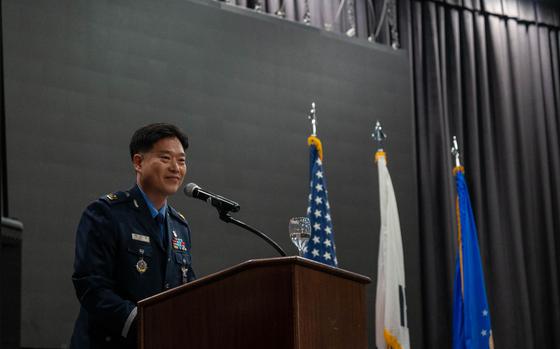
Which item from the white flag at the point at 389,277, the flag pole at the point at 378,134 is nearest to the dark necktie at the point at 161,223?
the white flag at the point at 389,277

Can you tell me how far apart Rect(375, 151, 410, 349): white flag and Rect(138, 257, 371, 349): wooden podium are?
3041 mm

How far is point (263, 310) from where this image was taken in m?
2.06

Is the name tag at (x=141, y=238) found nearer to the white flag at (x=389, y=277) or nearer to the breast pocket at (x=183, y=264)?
the breast pocket at (x=183, y=264)

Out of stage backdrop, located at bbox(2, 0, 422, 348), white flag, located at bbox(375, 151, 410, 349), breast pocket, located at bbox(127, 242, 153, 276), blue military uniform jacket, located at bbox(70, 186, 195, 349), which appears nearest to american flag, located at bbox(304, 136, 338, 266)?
stage backdrop, located at bbox(2, 0, 422, 348)

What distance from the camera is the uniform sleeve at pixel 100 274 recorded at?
250cm

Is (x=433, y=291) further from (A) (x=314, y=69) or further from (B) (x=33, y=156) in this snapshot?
(B) (x=33, y=156)

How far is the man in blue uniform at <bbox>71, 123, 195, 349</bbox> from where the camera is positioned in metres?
2.55

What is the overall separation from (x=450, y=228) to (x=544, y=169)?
126 centimetres

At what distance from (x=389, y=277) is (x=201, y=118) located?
160 cm

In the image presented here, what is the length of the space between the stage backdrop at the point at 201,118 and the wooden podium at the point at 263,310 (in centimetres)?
216

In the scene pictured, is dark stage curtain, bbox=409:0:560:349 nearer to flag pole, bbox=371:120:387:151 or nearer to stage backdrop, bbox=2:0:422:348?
stage backdrop, bbox=2:0:422:348

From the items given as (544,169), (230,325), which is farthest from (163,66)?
(544,169)

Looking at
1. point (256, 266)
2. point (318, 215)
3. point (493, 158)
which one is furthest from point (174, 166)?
point (493, 158)

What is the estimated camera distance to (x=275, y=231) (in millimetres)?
5309
